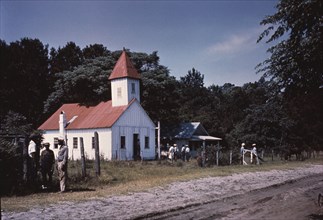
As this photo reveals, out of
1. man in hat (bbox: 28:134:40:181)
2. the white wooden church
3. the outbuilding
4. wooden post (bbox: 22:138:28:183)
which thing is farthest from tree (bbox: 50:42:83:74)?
wooden post (bbox: 22:138:28:183)

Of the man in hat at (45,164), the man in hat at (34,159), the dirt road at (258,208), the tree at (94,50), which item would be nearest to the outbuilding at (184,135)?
the tree at (94,50)

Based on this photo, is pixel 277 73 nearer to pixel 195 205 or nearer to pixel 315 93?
pixel 315 93

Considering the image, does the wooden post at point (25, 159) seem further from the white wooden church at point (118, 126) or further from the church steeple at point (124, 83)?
the church steeple at point (124, 83)

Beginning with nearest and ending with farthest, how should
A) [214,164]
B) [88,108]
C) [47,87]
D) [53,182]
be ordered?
[53,182] → [214,164] → [88,108] → [47,87]

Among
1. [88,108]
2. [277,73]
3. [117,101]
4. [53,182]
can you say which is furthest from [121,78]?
[277,73]

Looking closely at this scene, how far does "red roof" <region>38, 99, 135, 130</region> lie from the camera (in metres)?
37.4

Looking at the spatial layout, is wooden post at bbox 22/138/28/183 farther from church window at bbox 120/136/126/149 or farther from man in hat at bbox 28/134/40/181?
church window at bbox 120/136/126/149

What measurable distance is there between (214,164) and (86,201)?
57.4ft

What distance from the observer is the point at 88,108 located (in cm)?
4403

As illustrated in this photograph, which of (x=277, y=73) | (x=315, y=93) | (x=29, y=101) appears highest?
(x=29, y=101)

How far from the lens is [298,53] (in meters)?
6.86

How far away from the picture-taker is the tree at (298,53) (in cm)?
641

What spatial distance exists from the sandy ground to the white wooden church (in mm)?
22708

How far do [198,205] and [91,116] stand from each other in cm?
3129
